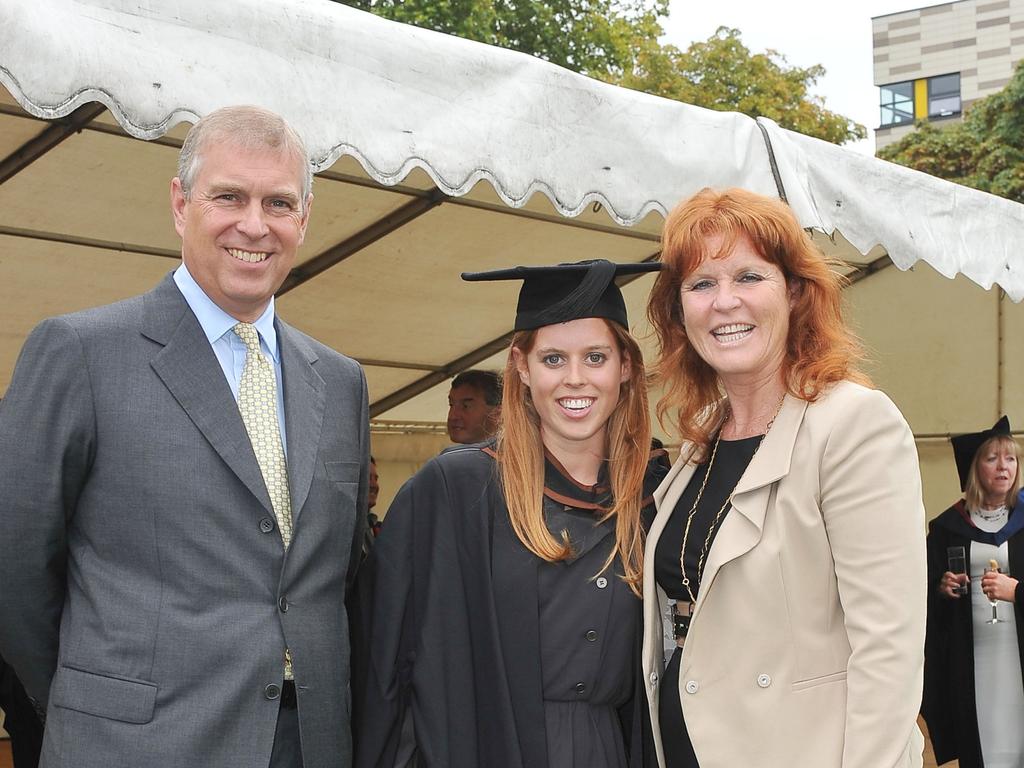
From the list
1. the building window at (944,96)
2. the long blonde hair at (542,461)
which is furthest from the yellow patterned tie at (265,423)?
the building window at (944,96)

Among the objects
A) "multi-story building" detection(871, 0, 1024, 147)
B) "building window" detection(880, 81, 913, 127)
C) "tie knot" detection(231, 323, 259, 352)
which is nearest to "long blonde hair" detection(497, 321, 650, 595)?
"tie knot" detection(231, 323, 259, 352)

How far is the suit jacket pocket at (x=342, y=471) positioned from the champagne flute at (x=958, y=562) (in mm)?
4760

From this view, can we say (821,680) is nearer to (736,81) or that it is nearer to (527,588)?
(527,588)

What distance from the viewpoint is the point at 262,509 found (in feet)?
7.35

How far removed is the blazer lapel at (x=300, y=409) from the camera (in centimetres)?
233

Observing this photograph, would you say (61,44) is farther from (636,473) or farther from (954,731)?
(954,731)

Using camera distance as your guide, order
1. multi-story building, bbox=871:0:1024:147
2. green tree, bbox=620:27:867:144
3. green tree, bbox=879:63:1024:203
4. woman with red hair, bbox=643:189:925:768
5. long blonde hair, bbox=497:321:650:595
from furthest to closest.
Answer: multi-story building, bbox=871:0:1024:147 → green tree, bbox=620:27:867:144 → green tree, bbox=879:63:1024:203 → long blonde hair, bbox=497:321:650:595 → woman with red hair, bbox=643:189:925:768

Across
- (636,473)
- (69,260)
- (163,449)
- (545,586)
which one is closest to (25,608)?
(163,449)

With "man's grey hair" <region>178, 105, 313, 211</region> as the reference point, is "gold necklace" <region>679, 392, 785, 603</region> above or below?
below

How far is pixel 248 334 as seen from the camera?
2404 mm

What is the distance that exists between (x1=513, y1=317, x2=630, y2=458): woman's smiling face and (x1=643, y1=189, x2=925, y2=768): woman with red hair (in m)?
0.16

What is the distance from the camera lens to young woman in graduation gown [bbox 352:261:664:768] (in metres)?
2.58

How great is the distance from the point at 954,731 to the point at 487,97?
483 cm

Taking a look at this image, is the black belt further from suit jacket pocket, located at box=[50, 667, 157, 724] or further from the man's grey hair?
the man's grey hair
